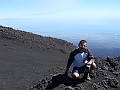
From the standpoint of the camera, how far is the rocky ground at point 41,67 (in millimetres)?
13430

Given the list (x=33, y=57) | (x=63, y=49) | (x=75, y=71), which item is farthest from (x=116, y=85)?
(x=63, y=49)

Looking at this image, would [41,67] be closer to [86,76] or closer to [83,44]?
[86,76]

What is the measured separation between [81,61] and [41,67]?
4895 mm

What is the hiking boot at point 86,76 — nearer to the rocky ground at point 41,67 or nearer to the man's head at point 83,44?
the rocky ground at point 41,67

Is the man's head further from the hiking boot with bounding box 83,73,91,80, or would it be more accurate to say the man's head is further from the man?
the hiking boot with bounding box 83,73,91,80

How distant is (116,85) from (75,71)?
1761 millimetres

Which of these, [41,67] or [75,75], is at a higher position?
[75,75]

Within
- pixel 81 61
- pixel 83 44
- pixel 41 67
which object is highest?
pixel 83 44

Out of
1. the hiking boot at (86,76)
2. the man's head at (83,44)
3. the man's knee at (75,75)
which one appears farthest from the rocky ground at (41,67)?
the man's head at (83,44)

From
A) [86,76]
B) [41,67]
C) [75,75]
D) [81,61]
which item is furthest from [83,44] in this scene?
[41,67]

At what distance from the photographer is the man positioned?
1317 centimetres

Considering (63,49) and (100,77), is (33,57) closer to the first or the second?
(63,49)

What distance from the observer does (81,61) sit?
13.4 metres

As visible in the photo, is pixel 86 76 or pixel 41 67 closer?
pixel 86 76
